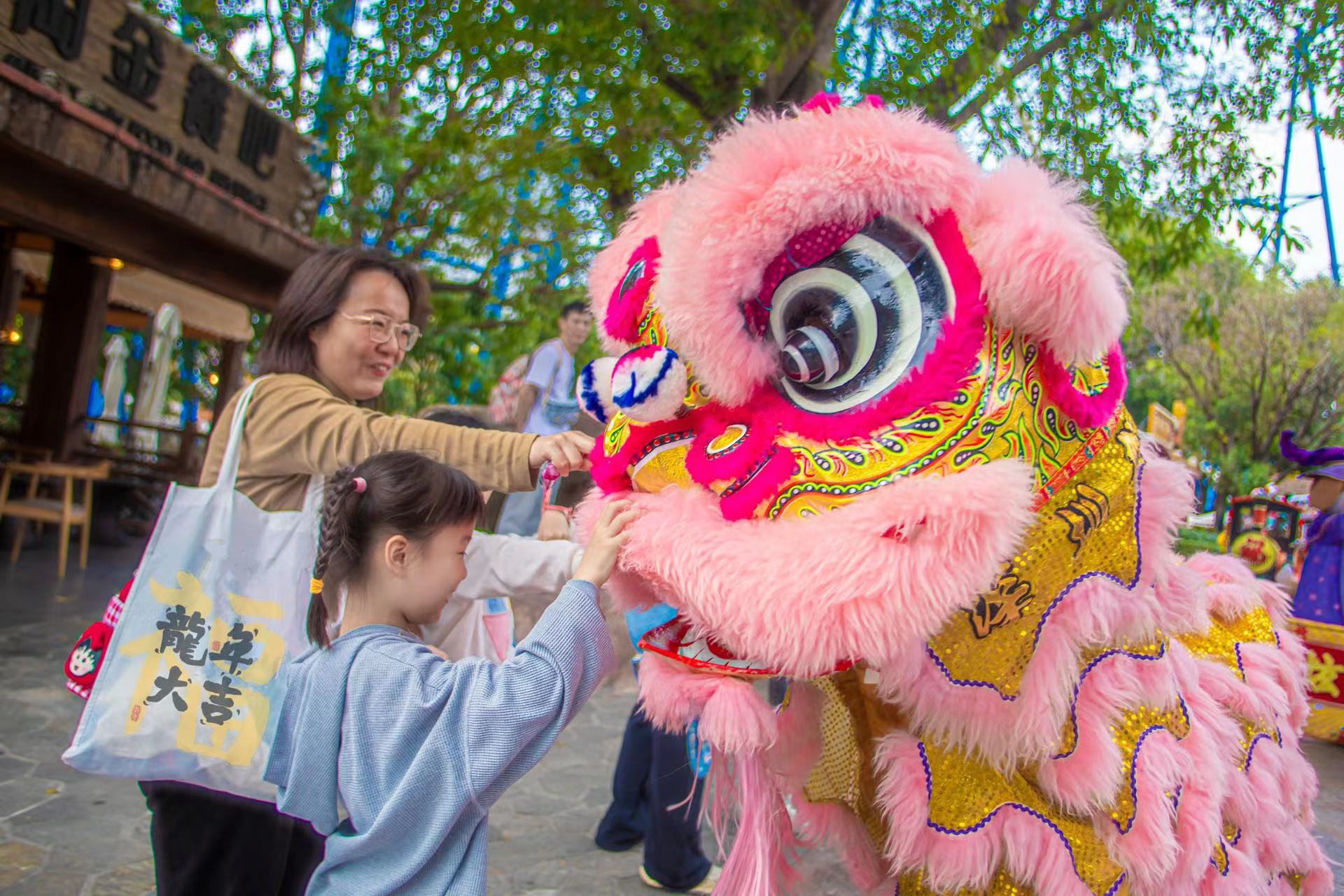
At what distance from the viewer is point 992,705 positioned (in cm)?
117

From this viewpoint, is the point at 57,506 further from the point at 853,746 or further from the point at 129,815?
the point at 853,746

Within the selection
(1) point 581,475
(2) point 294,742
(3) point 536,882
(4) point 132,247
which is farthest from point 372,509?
(4) point 132,247

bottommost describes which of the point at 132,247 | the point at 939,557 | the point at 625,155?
the point at 939,557

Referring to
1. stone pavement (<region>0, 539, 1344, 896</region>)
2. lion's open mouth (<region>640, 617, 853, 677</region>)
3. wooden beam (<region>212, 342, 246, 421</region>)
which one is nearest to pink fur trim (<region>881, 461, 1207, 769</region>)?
lion's open mouth (<region>640, 617, 853, 677</region>)

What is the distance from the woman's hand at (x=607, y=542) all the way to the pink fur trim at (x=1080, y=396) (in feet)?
1.87

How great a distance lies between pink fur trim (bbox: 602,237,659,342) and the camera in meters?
1.38

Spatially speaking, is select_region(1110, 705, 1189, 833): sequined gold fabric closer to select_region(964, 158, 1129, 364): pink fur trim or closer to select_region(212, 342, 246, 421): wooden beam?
select_region(964, 158, 1129, 364): pink fur trim

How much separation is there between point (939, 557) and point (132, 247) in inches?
275

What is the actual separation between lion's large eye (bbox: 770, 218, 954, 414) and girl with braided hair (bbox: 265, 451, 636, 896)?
34 cm

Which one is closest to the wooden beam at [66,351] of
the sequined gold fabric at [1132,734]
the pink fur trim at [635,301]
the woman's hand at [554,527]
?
the woman's hand at [554,527]

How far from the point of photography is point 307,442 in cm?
175

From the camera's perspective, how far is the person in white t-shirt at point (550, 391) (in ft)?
15.6

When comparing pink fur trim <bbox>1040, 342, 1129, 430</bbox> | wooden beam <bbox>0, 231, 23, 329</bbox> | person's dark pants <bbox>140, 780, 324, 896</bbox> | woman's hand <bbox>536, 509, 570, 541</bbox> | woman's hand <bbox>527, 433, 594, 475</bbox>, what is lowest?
person's dark pants <bbox>140, 780, 324, 896</bbox>

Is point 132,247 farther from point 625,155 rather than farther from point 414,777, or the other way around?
point 414,777
